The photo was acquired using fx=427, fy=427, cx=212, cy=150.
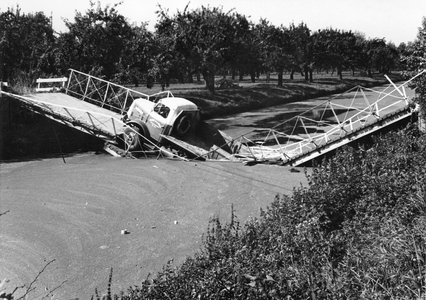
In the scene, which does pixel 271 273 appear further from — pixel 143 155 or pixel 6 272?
pixel 143 155

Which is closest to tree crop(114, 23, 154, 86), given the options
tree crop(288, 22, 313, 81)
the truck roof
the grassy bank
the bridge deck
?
the bridge deck

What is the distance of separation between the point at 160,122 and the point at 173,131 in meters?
0.69

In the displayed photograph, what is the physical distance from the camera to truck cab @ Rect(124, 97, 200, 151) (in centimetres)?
1820

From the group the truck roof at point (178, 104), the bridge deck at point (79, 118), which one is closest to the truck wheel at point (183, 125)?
the truck roof at point (178, 104)

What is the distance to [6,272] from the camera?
8859 millimetres

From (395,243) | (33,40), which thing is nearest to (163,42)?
(33,40)

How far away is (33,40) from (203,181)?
2361 centimetres

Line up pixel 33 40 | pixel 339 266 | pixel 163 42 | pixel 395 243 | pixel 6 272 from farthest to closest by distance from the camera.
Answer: pixel 33 40
pixel 163 42
pixel 6 272
pixel 395 243
pixel 339 266

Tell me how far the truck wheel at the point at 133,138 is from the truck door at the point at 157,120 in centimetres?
59

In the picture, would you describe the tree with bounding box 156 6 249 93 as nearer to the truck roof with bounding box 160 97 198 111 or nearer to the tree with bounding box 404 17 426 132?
the truck roof with bounding box 160 97 198 111

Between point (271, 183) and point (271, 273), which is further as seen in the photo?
point (271, 183)

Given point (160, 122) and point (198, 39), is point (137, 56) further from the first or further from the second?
point (160, 122)

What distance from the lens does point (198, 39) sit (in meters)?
32.5

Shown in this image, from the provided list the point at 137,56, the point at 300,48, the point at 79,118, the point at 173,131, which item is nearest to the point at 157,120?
the point at 173,131
